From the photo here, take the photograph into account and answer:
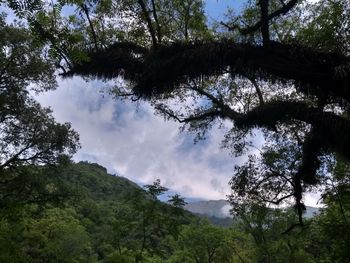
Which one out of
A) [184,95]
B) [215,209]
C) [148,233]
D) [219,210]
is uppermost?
[215,209]

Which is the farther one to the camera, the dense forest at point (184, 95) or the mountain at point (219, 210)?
the mountain at point (219, 210)

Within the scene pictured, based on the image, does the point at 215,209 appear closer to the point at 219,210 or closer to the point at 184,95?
the point at 219,210

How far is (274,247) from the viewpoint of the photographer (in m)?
30.5

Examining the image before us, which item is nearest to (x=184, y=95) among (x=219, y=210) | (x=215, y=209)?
(x=219, y=210)

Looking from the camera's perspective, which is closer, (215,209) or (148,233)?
(148,233)

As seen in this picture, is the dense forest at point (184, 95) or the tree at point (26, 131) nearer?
the dense forest at point (184, 95)

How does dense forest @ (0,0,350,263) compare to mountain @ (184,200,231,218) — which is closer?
dense forest @ (0,0,350,263)

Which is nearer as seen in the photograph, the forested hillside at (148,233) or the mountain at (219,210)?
the forested hillside at (148,233)

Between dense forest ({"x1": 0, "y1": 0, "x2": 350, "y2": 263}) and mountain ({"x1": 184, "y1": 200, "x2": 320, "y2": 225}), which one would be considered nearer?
dense forest ({"x1": 0, "y1": 0, "x2": 350, "y2": 263})

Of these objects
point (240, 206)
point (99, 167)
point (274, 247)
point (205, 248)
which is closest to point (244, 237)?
point (205, 248)

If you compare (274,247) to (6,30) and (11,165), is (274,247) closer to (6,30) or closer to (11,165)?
(11,165)

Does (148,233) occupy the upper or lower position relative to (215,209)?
lower

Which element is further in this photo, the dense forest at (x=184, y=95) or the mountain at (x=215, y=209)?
the mountain at (x=215, y=209)

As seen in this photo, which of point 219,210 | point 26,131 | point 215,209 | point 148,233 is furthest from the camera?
point 215,209
